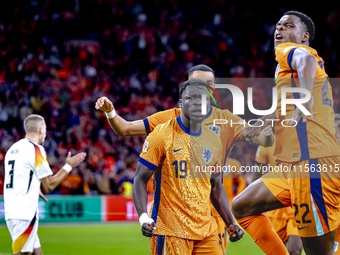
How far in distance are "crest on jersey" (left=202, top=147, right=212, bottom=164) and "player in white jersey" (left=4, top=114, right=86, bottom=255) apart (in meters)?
2.35

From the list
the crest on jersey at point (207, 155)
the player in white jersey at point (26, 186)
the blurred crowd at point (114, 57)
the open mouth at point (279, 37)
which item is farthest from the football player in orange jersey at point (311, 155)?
the blurred crowd at point (114, 57)

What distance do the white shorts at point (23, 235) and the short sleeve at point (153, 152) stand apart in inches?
114

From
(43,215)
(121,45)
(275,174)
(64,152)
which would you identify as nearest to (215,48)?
(121,45)

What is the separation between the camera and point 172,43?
18906 millimetres

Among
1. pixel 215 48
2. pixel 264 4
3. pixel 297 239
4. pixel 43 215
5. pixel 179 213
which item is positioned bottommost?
pixel 43 215

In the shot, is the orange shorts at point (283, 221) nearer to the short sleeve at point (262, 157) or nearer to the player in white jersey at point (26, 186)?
the short sleeve at point (262, 157)

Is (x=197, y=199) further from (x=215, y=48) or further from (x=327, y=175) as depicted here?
(x=215, y=48)

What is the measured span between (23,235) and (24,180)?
27.7 inches

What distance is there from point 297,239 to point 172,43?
1440cm

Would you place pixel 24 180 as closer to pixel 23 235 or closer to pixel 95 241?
pixel 23 235

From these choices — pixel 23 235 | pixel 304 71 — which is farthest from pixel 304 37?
pixel 23 235

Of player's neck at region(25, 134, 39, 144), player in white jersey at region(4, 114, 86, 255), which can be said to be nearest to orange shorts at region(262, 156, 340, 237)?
player in white jersey at region(4, 114, 86, 255)

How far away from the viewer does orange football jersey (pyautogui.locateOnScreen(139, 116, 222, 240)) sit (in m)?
3.28

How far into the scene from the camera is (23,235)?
552 cm
